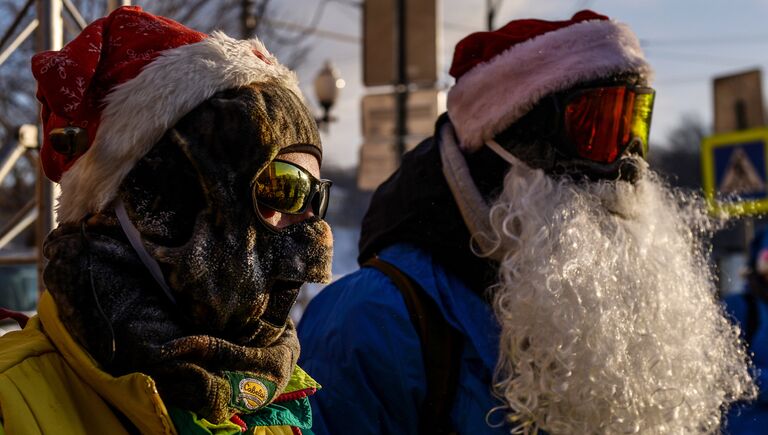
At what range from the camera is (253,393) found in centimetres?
145

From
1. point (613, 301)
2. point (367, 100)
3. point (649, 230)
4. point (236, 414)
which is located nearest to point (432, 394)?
point (613, 301)

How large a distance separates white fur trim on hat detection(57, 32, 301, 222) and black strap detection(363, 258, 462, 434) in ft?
2.77

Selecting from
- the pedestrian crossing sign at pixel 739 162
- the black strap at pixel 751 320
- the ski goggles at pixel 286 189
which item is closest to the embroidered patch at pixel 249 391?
the ski goggles at pixel 286 189

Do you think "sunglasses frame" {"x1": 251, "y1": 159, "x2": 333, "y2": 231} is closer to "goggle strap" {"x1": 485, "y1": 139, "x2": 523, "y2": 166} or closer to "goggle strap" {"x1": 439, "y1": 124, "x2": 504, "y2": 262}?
"goggle strap" {"x1": 439, "y1": 124, "x2": 504, "y2": 262}

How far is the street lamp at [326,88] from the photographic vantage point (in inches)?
420

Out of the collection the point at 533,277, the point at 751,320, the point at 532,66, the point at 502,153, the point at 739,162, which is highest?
the point at 532,66

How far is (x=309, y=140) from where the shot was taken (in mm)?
1627

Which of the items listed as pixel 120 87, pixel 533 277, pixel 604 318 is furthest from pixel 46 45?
pixel 604 318

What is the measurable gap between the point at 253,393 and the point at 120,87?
62 centimetres

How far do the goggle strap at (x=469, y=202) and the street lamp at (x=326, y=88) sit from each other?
A: 27.5 feet

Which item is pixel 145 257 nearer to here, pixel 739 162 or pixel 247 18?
pixel 739 162

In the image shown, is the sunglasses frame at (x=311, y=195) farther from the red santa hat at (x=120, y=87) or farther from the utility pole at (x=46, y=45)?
the utility pole at (x=46, y=45)

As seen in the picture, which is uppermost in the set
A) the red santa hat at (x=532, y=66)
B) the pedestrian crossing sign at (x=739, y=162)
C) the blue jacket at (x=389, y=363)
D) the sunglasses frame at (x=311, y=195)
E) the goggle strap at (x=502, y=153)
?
the red santa hat at (x=532, y=66)

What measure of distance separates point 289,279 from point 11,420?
0.52 m
